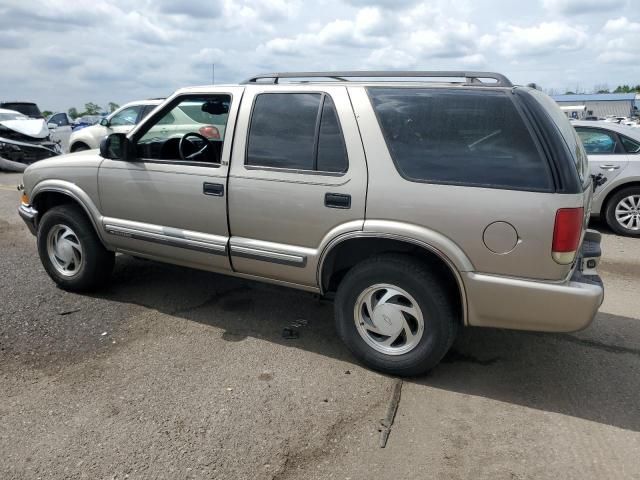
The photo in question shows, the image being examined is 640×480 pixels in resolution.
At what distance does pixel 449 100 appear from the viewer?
10.9 ft

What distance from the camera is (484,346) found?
4164mm

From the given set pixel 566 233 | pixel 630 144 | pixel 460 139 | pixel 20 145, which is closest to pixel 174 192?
pixel 460 139

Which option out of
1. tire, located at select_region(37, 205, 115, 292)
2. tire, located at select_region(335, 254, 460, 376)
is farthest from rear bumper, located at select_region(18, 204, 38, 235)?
tire, located at select_region(335, 254, 460, 376)

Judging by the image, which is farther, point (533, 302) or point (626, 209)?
point (626, 209)

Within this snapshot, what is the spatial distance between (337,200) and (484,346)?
1669 mm

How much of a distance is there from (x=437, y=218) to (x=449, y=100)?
0.72 metres

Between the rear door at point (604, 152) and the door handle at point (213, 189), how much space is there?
19.8 feet

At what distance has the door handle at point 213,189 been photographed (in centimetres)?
398

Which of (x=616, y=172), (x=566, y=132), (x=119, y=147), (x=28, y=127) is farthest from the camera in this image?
(x=28, y=127)

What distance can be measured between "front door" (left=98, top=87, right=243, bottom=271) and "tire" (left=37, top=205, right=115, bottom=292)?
0.95 ft

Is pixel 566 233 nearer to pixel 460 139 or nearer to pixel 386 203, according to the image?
pixel 460 139

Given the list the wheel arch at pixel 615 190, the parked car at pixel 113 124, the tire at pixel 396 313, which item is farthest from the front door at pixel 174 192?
the parked car at pixel 113 124

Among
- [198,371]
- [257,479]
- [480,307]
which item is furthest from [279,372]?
[480,307]

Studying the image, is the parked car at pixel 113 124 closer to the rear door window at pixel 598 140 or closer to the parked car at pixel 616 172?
the rear door window at pixel 598 140
